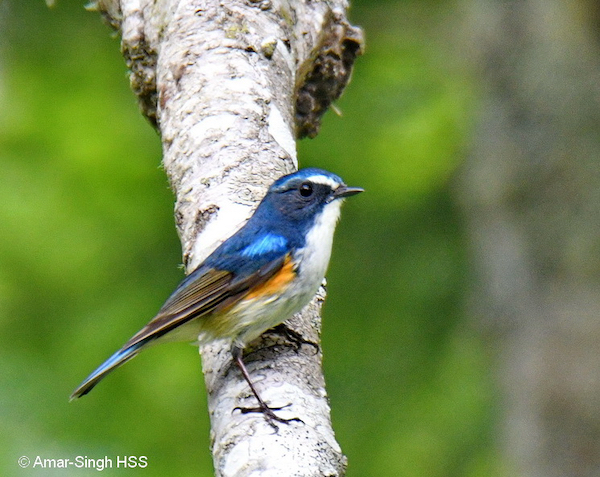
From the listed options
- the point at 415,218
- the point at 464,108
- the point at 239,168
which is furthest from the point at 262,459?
the point at 464,108

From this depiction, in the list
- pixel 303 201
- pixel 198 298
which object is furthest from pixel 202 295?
pixel 303 201

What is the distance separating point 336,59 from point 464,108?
2.73 m

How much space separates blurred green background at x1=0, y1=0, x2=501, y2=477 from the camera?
6016mm

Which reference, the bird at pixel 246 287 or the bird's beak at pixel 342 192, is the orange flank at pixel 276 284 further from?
the bird's beak at pixel 342 192

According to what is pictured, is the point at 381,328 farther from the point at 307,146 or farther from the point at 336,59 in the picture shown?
the point at 336,59

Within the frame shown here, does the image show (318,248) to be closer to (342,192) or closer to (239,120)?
(342,192)

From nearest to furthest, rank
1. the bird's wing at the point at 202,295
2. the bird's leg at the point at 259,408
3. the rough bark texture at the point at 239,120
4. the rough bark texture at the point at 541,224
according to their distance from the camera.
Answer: the bird's leg at the point at 259,408 < the rough bark texture at the point at 239,120 < the bird's wing at the point at 202,295 < the rough bark texture at the point at 541,224

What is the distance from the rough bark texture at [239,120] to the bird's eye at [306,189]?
0.59ft

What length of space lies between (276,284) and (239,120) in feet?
3.15

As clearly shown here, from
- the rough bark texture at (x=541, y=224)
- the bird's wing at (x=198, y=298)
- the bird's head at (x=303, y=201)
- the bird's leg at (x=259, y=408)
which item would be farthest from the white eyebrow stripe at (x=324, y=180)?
the rough bark texture at (x=541, y=224)

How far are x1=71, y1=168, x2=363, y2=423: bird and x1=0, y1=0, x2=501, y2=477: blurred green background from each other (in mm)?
2134

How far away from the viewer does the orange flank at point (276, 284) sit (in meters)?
3.79

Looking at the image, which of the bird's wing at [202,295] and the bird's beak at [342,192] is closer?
the bird's wing at [202,295]

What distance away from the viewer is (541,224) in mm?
6641
